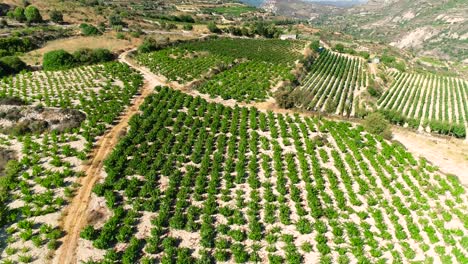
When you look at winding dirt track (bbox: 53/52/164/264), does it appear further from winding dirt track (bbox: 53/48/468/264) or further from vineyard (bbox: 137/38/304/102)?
vineyard (bbox: 137/38/304/102)

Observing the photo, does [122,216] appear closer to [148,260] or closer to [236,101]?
[148,260]

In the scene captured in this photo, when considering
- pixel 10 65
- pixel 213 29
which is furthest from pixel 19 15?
pixel 213 29

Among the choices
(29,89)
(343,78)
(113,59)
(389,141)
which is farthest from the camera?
(343,78)

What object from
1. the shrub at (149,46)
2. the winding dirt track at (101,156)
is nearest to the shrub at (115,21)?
the shrub at (149,46)

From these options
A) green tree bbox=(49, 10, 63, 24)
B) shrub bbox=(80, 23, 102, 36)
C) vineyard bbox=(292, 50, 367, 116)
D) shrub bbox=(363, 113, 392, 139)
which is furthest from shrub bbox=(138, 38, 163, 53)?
shrub bbox=(363, 113, 392, 139)

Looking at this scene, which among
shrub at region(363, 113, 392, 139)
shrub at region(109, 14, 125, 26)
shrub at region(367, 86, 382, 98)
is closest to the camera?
shrub at region(363, 113, 392, 139)

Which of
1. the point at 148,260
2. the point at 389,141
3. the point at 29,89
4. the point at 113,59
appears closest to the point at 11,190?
the point at 148,260
